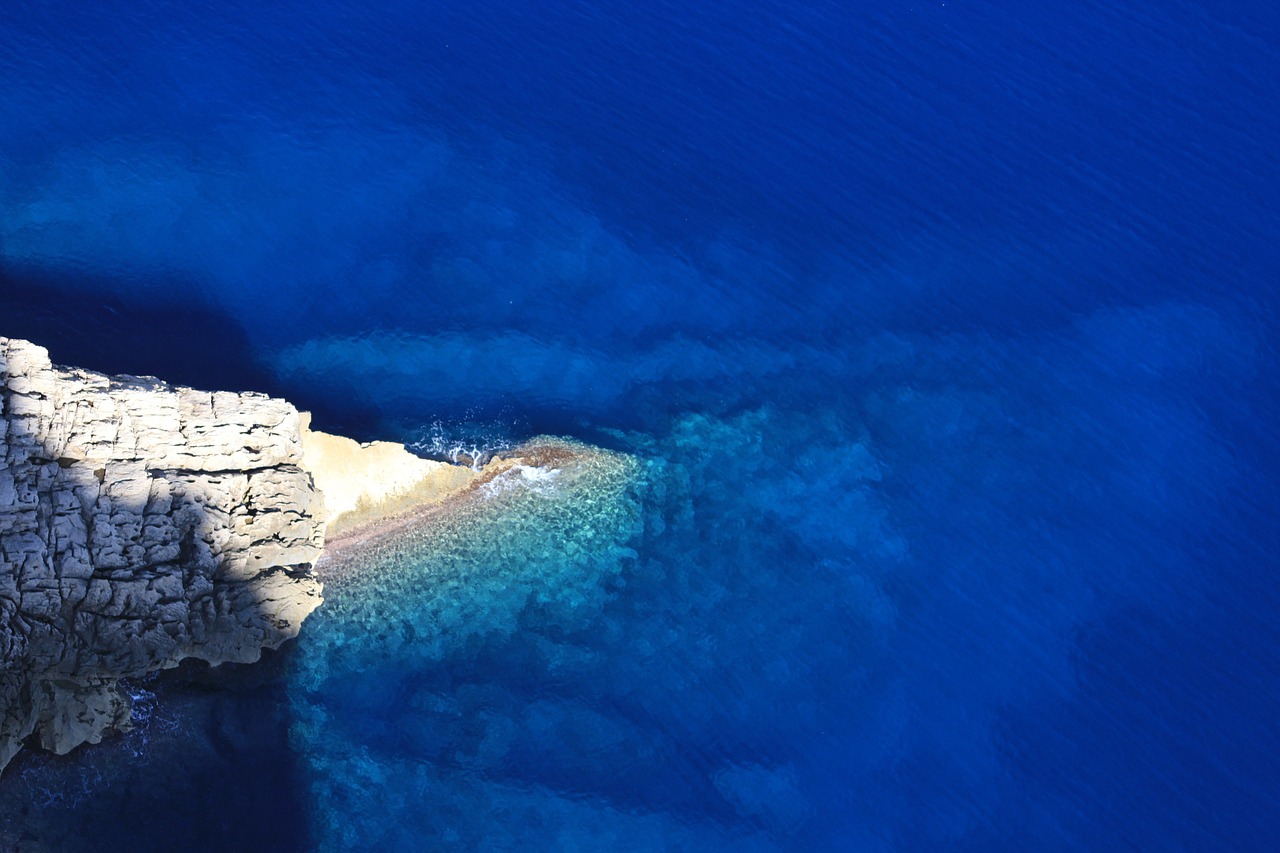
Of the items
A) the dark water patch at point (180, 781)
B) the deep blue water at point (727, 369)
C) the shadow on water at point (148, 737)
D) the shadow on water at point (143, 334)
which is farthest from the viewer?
the shadow on water at point (143, 334)

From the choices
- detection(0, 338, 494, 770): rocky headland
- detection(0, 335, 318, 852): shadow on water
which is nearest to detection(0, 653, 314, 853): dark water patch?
detection(0, 335, 318, 852): shadow on water

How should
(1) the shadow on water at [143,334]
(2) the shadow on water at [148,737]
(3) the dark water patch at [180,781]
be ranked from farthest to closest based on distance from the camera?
1. (1) the shadow on water at [143,334]
2. (3) the dark water patch at [180,781]
3. (2) the shadow on water at [148,737]

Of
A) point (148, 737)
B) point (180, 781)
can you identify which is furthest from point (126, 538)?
point (180, 781)

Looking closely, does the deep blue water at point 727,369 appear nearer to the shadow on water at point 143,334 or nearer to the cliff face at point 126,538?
the shadow on water at point 143,334

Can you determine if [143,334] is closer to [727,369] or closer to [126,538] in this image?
[126,538]

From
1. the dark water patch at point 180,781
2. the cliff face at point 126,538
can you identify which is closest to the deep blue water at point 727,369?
the dark water patch at point 180,781

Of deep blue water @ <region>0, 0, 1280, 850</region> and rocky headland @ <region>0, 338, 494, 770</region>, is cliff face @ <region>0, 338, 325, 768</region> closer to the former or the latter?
rocky headland @ <region>0, 338, 494, 770</region>
